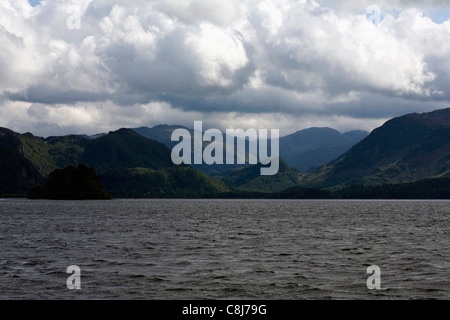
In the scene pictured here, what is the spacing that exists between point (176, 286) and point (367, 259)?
27439 millimetres

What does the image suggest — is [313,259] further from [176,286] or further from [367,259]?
[176,286]

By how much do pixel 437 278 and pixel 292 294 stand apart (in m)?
16.0

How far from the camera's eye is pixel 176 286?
44.5m

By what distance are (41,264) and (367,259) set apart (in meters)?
36.7

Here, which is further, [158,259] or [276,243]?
[276,243]

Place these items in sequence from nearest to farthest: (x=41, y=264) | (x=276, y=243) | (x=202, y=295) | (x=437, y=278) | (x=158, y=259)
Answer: (x=202, y=295) < (x=437, y=278) < (x=41, y=264) < (x=158, y=259) < (x=276, y=243)

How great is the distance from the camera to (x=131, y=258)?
205ft
